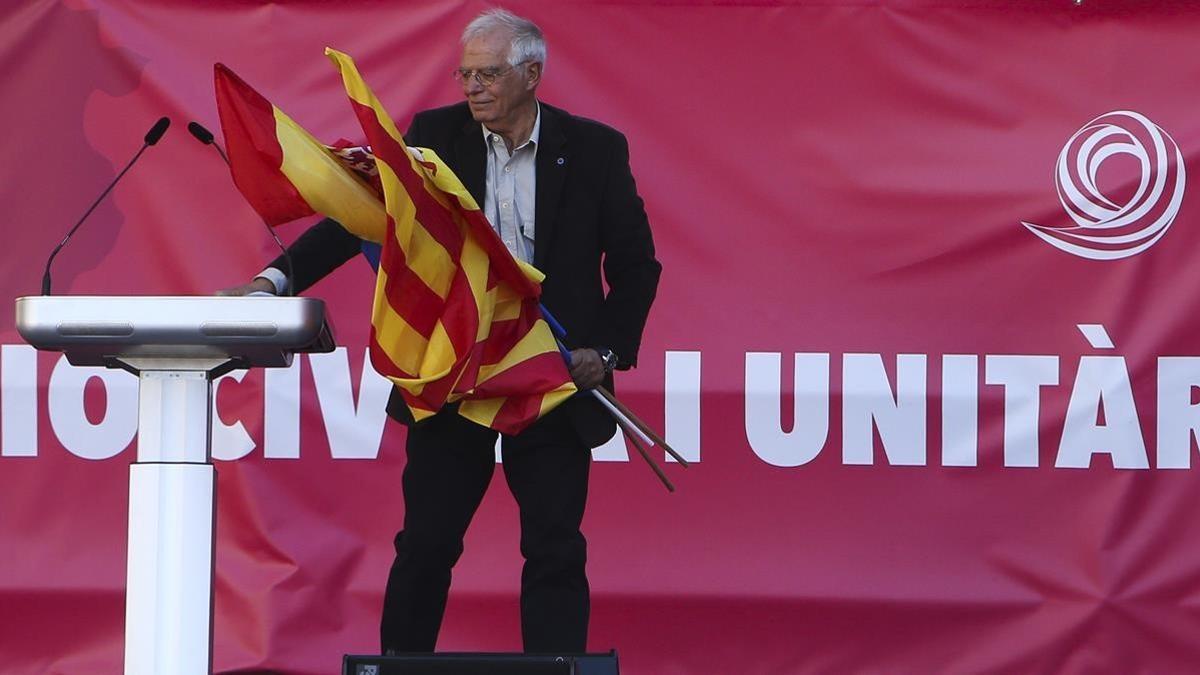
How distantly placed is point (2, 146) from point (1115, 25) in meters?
3.12

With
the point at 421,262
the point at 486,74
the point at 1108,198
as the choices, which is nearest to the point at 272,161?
the point at 421,262

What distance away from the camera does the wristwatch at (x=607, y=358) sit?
3645 mm

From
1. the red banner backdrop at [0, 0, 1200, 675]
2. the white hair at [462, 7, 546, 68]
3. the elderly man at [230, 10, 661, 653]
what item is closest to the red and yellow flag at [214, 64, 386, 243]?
the elderly man at [230, 10, 661, 653]

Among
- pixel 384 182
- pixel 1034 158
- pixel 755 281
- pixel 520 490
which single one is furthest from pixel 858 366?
pixel 384 182

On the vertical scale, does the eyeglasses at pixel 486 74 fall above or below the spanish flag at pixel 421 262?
above

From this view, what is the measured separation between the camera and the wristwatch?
3645mm

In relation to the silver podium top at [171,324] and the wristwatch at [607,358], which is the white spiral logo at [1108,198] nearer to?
the wristwatch at [607,358]

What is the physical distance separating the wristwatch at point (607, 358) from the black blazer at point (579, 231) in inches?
0.7

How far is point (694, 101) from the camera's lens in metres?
4.84

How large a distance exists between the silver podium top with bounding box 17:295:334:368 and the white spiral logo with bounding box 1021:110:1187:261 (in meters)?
2.95

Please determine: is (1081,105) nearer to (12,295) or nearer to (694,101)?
(694,101)

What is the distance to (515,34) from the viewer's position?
3574 millimetres

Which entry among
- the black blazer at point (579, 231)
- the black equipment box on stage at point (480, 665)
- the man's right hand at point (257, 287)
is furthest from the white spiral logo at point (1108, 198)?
the man's right hand at point (257, 287)

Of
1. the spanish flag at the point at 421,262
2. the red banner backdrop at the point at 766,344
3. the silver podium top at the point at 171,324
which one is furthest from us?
the red banner backdrop at the point at 766,344
